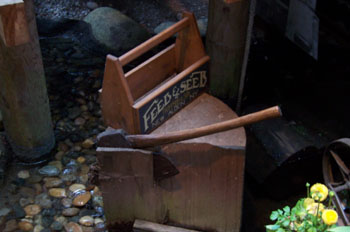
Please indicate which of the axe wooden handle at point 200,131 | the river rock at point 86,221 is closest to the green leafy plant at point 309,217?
the axe wooden handle at point 200,131

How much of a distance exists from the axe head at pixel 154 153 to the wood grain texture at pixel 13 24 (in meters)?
1.13

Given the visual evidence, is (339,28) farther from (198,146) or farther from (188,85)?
(198,146)

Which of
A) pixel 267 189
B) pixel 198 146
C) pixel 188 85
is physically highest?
pixel 188 85

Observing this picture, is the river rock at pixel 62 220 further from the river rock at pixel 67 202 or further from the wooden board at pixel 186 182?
the wooden board at pixel 186 182

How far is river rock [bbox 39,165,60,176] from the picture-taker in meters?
3.84

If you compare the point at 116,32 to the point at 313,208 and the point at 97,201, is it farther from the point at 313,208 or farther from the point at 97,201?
the point at 313,208

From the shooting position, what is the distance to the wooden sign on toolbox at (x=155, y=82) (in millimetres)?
2742

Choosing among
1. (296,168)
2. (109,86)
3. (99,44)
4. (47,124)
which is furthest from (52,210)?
(99,44)

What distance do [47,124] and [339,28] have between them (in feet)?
12.1

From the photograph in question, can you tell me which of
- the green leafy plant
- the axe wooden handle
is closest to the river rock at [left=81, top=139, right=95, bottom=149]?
the axe wooden handle

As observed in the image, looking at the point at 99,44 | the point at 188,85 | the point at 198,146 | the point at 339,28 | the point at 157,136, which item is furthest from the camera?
the point at 99,44

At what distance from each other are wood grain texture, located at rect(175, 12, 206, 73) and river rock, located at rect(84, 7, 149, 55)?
2.59 metres

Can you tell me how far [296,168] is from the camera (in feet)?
13.5

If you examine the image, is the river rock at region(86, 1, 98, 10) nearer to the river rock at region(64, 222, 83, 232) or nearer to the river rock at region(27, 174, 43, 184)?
the river rock at region(27, 174, 43, 184)
